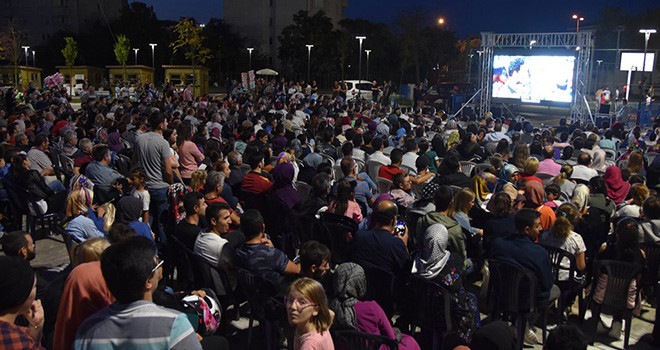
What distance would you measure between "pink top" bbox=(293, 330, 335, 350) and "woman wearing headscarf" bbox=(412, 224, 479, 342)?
4.19ft

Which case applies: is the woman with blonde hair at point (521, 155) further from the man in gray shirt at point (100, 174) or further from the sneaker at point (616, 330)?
the man in gray shirt at point (100, 174)

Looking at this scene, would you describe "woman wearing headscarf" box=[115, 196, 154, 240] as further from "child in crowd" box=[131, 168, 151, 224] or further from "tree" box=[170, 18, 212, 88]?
"tree" box=[170, 18, 212, 88]

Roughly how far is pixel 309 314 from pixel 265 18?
208ft

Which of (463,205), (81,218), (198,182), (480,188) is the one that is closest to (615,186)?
(480,188)

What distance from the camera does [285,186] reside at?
22.1ft

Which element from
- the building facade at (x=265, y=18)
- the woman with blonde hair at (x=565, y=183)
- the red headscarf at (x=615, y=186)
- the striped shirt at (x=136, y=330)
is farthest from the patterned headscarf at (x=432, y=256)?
the building facade at (x=265, y=18)

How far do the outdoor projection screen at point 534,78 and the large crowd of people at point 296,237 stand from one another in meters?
13.5

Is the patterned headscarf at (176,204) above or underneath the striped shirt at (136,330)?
underneath

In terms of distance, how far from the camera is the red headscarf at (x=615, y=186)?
7.81 m

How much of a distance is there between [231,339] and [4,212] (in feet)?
14.9

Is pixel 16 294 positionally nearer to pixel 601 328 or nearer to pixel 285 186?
pixel 285 186

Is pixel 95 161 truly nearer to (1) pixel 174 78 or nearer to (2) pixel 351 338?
(2) pixel 351 338

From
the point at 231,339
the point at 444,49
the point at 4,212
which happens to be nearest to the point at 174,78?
the point at 444,49

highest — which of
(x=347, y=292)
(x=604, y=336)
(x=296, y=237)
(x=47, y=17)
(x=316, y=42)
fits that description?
(x=47, y=17)
